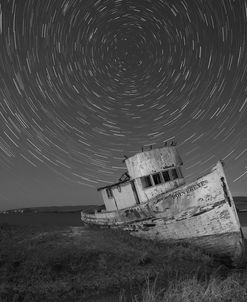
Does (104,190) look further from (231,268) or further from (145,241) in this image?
(231,268)

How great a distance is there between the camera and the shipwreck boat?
1538 centimetres

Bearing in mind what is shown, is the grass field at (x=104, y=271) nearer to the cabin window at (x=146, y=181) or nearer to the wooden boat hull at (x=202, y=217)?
the wooden boat hull at (x=202, y=217)

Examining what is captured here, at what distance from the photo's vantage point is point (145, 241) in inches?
678

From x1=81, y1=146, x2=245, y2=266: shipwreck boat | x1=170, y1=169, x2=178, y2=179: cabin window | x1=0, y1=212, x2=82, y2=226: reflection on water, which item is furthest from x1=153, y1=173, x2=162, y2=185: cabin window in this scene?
x1=0, y1=212, x2=82, y2=226: reflection on water

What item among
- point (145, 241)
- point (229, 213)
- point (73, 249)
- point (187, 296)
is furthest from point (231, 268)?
point (187, 296)

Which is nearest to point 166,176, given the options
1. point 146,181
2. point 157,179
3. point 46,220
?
point 157,179

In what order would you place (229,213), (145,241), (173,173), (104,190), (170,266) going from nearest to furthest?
(170,266) < (229,213) < (145,241) < (173,173) < (104,190)

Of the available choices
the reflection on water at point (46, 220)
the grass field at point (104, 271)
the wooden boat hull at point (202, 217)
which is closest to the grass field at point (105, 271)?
the grass field at point (104, 271)

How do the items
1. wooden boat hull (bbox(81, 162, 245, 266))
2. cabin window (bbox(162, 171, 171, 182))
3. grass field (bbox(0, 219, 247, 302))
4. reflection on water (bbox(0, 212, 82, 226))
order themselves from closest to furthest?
grass field (bbox(0, 219, 247, 302))
wooden boat hull (bbox(81, 162, 245, 266))
cabin window (bbox(162, 171, 171, 182))
reflection on water (bbox(0, 212, 82, 226))

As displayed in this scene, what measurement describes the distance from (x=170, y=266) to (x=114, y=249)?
10.5ft

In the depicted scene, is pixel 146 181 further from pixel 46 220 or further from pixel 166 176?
pixel 46 220

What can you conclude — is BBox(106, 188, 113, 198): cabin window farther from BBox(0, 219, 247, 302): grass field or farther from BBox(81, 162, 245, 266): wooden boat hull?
BBox(0, 219, 247, 302): grass field

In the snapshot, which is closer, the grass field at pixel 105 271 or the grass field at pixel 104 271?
the grass field at pixel 105 271

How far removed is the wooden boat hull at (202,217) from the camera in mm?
15289
